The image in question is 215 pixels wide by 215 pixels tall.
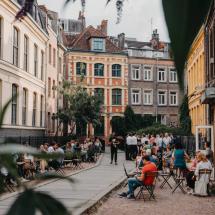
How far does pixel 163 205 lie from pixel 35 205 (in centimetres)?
1453

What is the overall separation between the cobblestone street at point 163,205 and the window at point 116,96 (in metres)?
36.1

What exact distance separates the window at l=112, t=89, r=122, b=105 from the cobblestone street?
36137 millimetres

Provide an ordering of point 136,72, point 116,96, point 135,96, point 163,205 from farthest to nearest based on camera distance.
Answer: point 135,96 < point 136,72 < point 116,96 < point 163,205

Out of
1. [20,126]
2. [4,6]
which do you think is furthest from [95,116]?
[4,6]

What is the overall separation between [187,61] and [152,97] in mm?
56304

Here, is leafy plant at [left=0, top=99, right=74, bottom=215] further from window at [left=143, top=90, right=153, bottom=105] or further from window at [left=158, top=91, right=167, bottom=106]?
window at [left=143, top=90, right=153, bottom=105]

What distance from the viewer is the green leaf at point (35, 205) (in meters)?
0.52

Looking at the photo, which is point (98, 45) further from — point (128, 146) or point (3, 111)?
point (3, 111)

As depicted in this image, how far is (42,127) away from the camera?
34.8 metres

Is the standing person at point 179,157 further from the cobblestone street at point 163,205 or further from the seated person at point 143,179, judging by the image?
the seated person at point 143,179

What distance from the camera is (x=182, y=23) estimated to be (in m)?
0.53

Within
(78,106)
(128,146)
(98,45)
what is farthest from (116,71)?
(128,146)

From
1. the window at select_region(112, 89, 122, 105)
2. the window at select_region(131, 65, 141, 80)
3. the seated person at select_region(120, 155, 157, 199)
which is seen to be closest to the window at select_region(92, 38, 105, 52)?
the window at select_region(112, 89, 122, 105)

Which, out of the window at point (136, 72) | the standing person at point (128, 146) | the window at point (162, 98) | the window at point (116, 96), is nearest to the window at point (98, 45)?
the window at point (116, 96)
